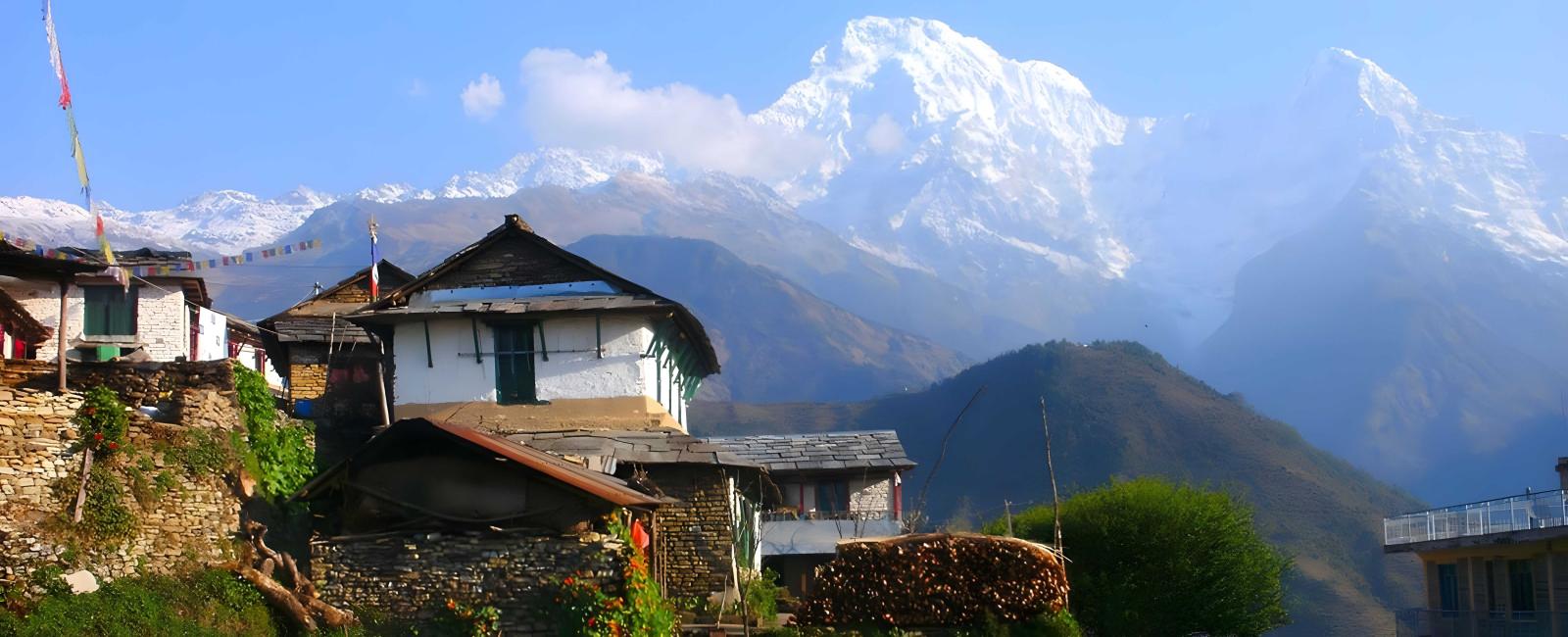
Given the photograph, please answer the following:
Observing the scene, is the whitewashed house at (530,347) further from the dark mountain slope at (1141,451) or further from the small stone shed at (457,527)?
the dark mountain slope at (1141,451)

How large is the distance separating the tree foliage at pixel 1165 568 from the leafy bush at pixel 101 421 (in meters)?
21.1

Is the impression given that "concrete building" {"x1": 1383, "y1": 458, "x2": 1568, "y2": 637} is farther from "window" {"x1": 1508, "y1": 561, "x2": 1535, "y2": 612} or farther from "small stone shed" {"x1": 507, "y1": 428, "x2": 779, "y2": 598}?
"small stone shed" {"x1": 507, "y1": 428, "x2": 779, "y2": 598}

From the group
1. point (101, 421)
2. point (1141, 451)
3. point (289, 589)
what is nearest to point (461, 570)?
point (289, 589)

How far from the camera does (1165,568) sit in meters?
33.6

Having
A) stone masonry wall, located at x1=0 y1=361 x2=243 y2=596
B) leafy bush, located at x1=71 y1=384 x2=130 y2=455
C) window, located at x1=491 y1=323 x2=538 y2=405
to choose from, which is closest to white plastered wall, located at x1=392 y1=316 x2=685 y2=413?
window, located at x1=491 y1=323 x2=538 y2=405

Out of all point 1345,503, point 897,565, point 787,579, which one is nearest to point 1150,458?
point 1345,503

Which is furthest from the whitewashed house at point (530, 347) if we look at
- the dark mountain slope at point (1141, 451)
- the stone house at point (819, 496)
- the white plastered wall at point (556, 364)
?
the dark mountain slope at point (1141, 451)

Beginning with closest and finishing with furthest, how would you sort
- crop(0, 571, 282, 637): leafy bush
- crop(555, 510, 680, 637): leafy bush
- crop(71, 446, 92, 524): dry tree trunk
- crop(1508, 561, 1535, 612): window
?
crop(0, 571, 282, 637): leafy bush → crop(555, 510, 680, 637): leafy bush → crop(71, 446, 92, 524): dry tree trunk → crop(1508, 561, 1535, 612): window

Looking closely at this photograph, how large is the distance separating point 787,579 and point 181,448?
94.7 feet

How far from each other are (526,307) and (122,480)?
11.2 meters

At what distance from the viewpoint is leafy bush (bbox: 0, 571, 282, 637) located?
19.8 m

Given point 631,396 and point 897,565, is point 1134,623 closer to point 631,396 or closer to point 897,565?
point 897,565

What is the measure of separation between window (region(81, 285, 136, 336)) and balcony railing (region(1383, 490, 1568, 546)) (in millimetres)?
40652

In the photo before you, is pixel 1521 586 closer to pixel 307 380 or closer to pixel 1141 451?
pixel 307 380
